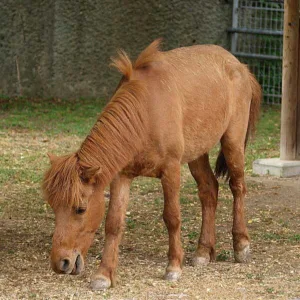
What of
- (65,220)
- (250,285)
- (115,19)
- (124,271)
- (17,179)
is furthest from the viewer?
(115,19)

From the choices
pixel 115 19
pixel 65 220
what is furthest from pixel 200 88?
pixel 115 19

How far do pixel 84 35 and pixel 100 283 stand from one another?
35.8ft

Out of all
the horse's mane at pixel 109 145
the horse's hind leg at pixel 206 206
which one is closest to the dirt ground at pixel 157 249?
the horse's hind leg at pixel 206 206

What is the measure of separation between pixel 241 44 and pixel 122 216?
1082 centimetres

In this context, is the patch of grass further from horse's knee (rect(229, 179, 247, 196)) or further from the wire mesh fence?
the wire mesh fence

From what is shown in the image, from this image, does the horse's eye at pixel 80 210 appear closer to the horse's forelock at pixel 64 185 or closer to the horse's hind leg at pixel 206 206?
the horse's forelock at pixel 64 185

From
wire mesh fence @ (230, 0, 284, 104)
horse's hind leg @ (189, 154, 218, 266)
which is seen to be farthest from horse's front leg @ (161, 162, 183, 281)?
wire mesh fence @ (230, 0, 284, 104)

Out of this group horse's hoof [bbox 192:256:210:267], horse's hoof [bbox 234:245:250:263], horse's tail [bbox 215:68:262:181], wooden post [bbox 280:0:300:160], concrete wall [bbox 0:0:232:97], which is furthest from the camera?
concrete wall [bbox 0:0:232:97]

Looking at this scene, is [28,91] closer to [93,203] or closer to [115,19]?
[115,19]

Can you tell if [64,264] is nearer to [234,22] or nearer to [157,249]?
[157,249]

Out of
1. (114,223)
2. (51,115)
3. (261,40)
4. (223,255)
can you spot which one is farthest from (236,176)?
(261,40)

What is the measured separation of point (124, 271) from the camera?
18.5 ft

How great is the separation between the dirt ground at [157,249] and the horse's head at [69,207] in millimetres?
342

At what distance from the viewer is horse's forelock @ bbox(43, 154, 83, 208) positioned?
484 cm
